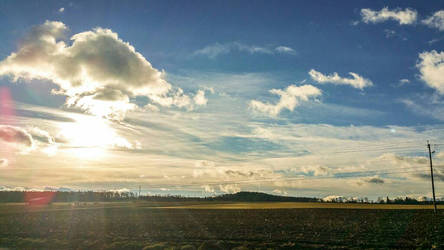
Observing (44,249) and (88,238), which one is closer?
(44,249)

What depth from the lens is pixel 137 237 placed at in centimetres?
3525

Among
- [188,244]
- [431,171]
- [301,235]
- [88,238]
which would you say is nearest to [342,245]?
[301,235]

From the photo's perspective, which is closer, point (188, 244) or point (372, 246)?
point (372, 246)

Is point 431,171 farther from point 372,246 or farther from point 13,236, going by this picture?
point 13,236

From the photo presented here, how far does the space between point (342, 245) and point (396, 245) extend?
4238mm

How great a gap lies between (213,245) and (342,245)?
1046 cm

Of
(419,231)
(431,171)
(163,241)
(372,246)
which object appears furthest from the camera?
(431,171)

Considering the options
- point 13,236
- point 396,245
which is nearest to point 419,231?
point 396,245

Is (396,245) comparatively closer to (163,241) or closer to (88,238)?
(163,241)

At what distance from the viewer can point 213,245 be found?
29625 mm

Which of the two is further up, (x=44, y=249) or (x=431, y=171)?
(x=431, y=171)

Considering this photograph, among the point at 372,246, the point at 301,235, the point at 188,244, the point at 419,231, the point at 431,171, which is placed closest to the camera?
the point at 372,246

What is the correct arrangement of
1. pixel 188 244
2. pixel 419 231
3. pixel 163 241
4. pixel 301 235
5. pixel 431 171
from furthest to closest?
pixel 431 171 → pixel 419 231 → pixel 301 235 → pixel 163 241 → pixel 188 244

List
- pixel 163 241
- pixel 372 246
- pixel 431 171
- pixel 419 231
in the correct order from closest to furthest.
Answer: pixel 372 246, pixel 163 241, pixel 419 231, pixel 431 171
